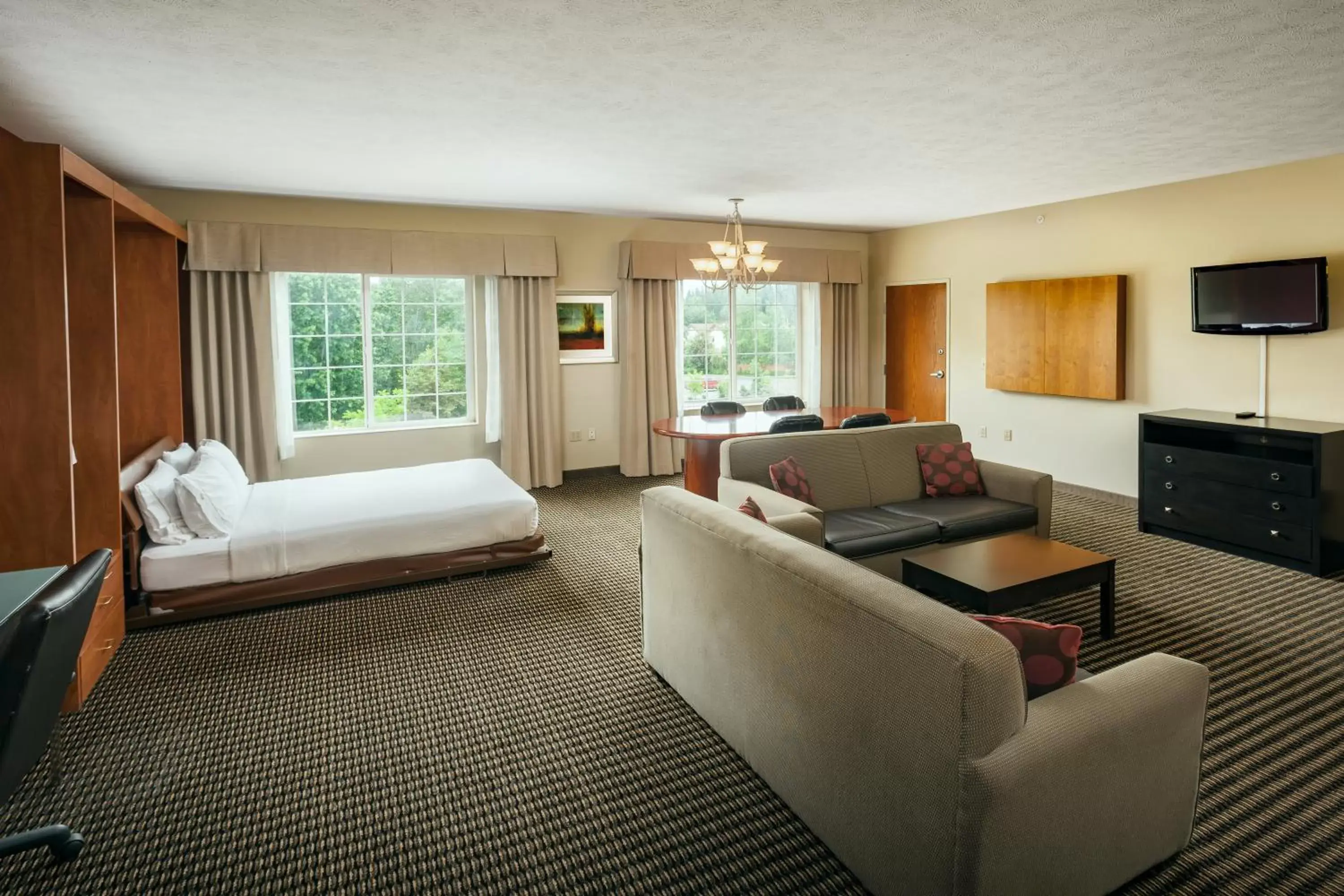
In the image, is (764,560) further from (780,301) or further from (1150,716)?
(780,301)

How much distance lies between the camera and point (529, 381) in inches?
267

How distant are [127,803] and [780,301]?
22.9 feet

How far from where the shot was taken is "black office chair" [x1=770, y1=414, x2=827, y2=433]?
4.88 m

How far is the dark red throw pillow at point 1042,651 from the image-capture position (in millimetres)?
1777

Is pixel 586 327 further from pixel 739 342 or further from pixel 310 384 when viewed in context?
pixel 310 384

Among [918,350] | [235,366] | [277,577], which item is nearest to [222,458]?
[277,577]

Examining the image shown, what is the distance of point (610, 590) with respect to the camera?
4.09 metres

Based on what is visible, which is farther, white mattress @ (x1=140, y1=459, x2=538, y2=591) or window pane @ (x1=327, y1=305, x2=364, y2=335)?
window pane @ (x1=327, y1=305, x2=364, y2=335)

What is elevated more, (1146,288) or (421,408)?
(1146,288)

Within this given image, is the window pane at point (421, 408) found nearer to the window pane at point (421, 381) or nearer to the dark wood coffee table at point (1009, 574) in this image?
the window pane at point (421, 381)

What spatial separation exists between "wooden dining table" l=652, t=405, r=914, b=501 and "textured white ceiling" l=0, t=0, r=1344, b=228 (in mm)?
1668

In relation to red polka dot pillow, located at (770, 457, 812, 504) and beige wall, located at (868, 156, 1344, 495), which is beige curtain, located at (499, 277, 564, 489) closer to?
red polka dot pillow, located at (770, 457, 812, 504)

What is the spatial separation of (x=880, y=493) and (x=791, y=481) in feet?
2.28

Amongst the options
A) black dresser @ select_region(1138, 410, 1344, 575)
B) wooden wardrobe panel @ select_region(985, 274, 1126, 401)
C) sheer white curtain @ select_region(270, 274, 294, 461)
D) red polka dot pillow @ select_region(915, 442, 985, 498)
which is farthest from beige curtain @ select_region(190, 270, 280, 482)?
black dresser @ select_region(1138, 410, 1344, 575)
